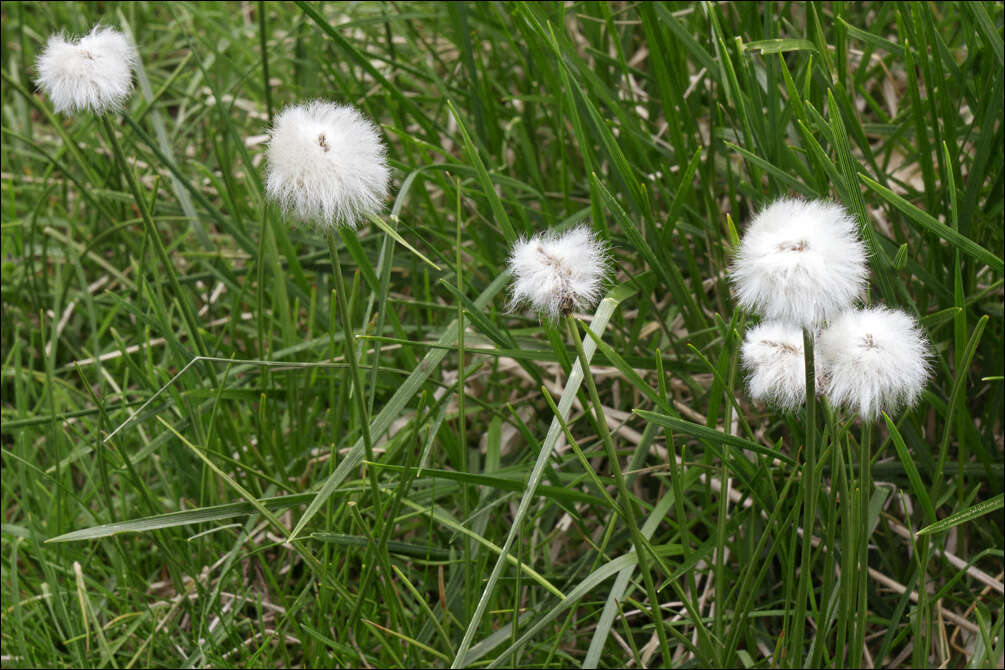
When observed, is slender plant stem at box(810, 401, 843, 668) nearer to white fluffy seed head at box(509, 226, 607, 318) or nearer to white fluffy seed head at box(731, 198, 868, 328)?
white fluffy seed head at box(731, 198, 868, 328)

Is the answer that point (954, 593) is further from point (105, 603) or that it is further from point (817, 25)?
point (105, 603)

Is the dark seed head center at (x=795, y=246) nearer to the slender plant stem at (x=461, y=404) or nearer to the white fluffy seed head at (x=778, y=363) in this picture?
the white fluffy seed head at (x=778, y=363)

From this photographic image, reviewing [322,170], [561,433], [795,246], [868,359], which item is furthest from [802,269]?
[561,433]

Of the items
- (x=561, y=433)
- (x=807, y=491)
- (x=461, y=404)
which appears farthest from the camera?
(x=561, y=433)

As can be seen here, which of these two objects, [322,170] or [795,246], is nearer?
[795,246]

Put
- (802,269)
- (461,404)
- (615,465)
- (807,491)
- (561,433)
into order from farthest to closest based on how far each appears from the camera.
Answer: (561,433) < (461,404) < (807,491) < (615,465) < (802,269)

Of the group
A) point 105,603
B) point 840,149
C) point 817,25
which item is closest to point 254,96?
point 105,603

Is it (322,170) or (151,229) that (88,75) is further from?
(322,170)
